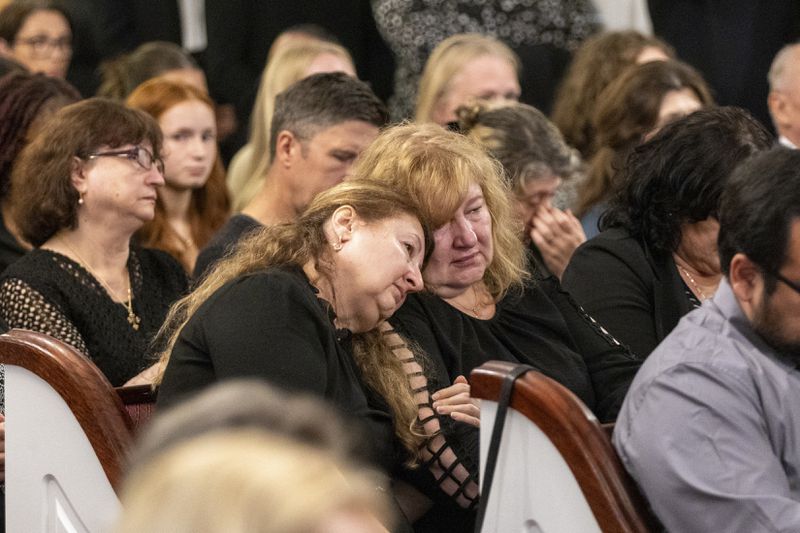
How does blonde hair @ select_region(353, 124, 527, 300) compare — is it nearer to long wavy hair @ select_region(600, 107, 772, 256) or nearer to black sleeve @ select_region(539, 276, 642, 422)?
black sleeve @ select_region(539, 276, 642, 422)

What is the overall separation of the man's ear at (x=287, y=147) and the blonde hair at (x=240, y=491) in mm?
2521

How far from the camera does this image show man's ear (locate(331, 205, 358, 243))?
7.56 ft

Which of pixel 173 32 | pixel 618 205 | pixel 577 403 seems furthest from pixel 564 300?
pixel 173 32

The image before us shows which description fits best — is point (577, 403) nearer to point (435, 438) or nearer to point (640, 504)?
point (640, 504)

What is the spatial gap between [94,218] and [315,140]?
592 millimetres

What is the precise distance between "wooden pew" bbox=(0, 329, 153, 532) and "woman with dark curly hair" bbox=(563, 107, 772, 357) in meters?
1.06

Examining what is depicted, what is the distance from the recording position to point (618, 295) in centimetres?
286

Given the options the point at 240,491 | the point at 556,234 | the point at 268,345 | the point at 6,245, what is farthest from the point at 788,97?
the point at 240,491

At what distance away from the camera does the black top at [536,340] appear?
251cm

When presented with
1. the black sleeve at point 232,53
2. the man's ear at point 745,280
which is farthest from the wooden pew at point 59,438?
the black sleeve at point 232,53

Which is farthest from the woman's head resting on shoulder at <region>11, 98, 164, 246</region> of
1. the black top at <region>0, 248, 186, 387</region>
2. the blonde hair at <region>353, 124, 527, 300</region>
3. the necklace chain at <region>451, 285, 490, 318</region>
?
the necklace chain at <region>451, 285, 490, 318</region>

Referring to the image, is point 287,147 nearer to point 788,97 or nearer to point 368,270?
point 368,270

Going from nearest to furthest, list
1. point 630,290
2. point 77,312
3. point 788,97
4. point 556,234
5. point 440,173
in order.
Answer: point 440,173, point 630,290, point 77,312, point 556,234, point 788,97

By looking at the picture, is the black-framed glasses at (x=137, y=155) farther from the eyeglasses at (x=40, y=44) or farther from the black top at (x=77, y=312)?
the eyeglasses at (x=40, y=44)
